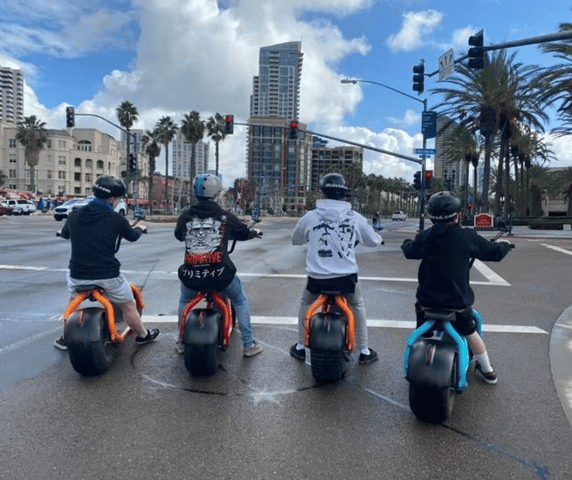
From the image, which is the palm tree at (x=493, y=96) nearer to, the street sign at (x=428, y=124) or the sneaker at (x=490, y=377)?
the street sign at (x=428, y=124)

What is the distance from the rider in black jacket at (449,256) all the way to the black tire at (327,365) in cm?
83

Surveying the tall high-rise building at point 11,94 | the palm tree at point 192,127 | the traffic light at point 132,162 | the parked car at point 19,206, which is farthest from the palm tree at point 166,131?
the tall high-rise building at point 11,94

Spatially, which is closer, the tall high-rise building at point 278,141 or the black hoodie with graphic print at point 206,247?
the black hoodie with graphic print at point 206,247

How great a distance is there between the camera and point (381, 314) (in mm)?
7492

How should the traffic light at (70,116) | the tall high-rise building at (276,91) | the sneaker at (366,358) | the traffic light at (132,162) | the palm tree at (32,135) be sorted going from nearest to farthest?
the sneaker at (366,358)
the traffic light at (70,116)
the traffic light at (132,162)
the palm tree at (32,135)
the tall high-rise building at (276,91)

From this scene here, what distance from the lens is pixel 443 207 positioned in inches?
159

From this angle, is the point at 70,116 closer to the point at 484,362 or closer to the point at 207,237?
the point at 207,237

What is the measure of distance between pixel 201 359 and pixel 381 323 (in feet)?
10.3

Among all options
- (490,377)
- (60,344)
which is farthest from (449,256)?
(60,344)

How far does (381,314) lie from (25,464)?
17.4 feet

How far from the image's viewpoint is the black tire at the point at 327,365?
14.2 ft

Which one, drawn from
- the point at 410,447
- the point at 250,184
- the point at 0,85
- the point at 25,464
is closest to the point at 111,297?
the point at 25,464

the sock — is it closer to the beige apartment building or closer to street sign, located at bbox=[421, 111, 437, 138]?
street sign, located at bbox=[421, 111, 437, 138]

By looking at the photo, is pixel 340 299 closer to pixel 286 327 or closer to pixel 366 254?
pixel 286 327
